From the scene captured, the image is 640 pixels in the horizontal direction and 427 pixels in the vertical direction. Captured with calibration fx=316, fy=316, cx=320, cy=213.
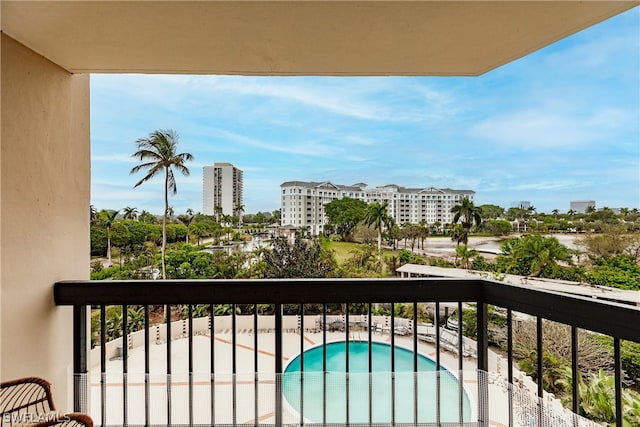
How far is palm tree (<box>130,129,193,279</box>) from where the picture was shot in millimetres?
7909

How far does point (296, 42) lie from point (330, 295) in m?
1.20

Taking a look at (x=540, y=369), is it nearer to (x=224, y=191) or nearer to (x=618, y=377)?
(x=618, y=377)

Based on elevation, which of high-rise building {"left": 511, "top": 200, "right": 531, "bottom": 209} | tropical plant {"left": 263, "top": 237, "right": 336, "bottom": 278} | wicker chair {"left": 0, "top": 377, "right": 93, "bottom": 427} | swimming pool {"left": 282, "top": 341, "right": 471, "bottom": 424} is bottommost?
tropical plant {"left": 263, "top": 237, "right": 336, "bottom": 278}

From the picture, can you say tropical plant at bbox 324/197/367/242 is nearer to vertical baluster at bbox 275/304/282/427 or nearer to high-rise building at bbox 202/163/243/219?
high-rise building at bbox 202/163/243/219

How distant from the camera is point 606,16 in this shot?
4.32ft

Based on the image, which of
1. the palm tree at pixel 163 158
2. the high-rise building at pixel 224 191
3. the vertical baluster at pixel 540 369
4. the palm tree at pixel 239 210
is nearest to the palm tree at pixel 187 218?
the palm tree at pixel 163 158

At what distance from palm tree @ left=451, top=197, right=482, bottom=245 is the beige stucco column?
8.52 m

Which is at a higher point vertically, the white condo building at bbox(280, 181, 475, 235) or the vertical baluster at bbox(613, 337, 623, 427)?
the white condo building at bbox(280, 181, 475, 235)

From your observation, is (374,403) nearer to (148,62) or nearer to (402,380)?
(402,380)

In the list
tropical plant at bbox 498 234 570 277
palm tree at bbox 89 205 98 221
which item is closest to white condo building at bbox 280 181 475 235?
tropical plant at bbox 498 234 570 277

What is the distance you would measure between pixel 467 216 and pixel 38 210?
8853 mm

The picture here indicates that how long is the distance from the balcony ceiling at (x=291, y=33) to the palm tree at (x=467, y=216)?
24.7ft

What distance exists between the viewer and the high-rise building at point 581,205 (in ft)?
24.2

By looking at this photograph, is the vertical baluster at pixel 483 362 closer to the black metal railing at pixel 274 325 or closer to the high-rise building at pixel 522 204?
the black metal railing at pixel 274 325
